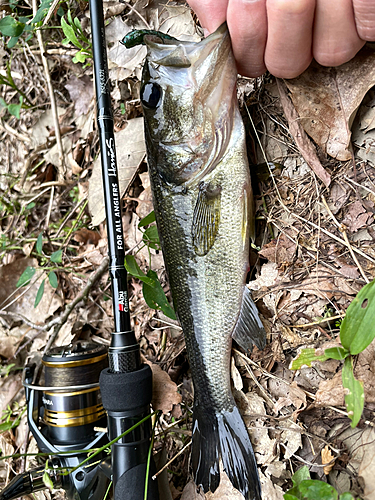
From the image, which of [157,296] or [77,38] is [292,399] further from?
[77,38]

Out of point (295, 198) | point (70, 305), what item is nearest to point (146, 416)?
→ point (70, 305)

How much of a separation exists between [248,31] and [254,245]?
85 centimetres

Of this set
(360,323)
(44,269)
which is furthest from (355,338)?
(44,269)

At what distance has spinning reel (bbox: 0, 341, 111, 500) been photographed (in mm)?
1892

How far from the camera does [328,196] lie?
1.67 m

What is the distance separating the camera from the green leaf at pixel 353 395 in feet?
4.37

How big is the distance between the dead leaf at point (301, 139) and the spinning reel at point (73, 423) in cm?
131

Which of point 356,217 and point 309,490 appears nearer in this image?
point 309,490

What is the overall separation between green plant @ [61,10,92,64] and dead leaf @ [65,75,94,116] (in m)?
→ 0.14

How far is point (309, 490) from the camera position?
57.8 inches

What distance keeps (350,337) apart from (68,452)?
1.37 meters

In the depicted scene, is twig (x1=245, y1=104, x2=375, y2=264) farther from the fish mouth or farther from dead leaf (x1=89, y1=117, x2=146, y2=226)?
dead leaf (x1=89, y1=117, x2=146, y2=226)

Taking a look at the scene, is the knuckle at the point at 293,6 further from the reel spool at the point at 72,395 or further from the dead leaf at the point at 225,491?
the dead leaf at the point at 225,491

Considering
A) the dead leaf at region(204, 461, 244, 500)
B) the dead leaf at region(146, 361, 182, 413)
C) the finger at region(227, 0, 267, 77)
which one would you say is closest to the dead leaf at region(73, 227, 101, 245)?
the dead leaf at region(146, 361, 182, 413)
